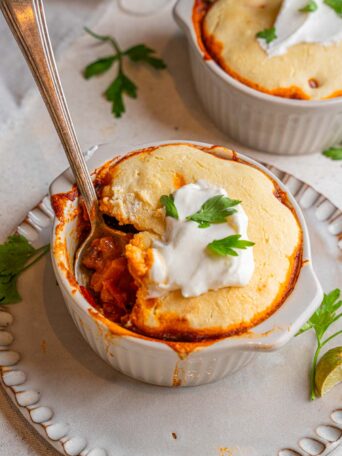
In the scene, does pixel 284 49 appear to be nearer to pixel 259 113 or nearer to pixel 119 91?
pixel 259 113

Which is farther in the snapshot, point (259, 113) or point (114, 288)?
point (259, 113)

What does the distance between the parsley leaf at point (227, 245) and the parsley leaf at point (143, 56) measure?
1700mm

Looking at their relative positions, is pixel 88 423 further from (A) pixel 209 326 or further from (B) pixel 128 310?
(A) pixel 209 326

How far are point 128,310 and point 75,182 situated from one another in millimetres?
519

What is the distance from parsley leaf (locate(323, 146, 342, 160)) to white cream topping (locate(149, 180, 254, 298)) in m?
1.18

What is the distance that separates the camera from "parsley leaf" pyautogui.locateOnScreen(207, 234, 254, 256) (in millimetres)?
2006

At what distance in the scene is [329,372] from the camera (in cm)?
225

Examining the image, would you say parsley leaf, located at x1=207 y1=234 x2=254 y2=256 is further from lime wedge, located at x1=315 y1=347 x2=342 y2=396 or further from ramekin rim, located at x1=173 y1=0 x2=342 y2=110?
ramekin rim, located at x1=173 y1=0 x2=342 y2=110

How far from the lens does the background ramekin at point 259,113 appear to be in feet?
9.24

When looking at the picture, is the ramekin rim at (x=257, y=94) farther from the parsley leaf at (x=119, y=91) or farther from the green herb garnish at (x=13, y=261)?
the green herb garnish at (x=13, y=261)

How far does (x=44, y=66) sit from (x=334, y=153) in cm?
155

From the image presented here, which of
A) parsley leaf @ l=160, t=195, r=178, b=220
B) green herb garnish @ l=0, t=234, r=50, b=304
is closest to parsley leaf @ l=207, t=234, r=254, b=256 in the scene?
parsley leaf @ l=160, t=195, r=178, b=220

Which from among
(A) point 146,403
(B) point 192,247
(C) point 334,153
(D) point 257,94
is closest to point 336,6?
(D) point 257,94

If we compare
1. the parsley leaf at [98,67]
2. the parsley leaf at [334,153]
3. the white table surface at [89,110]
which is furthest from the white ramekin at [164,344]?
the parsley leaf at [98,67]
